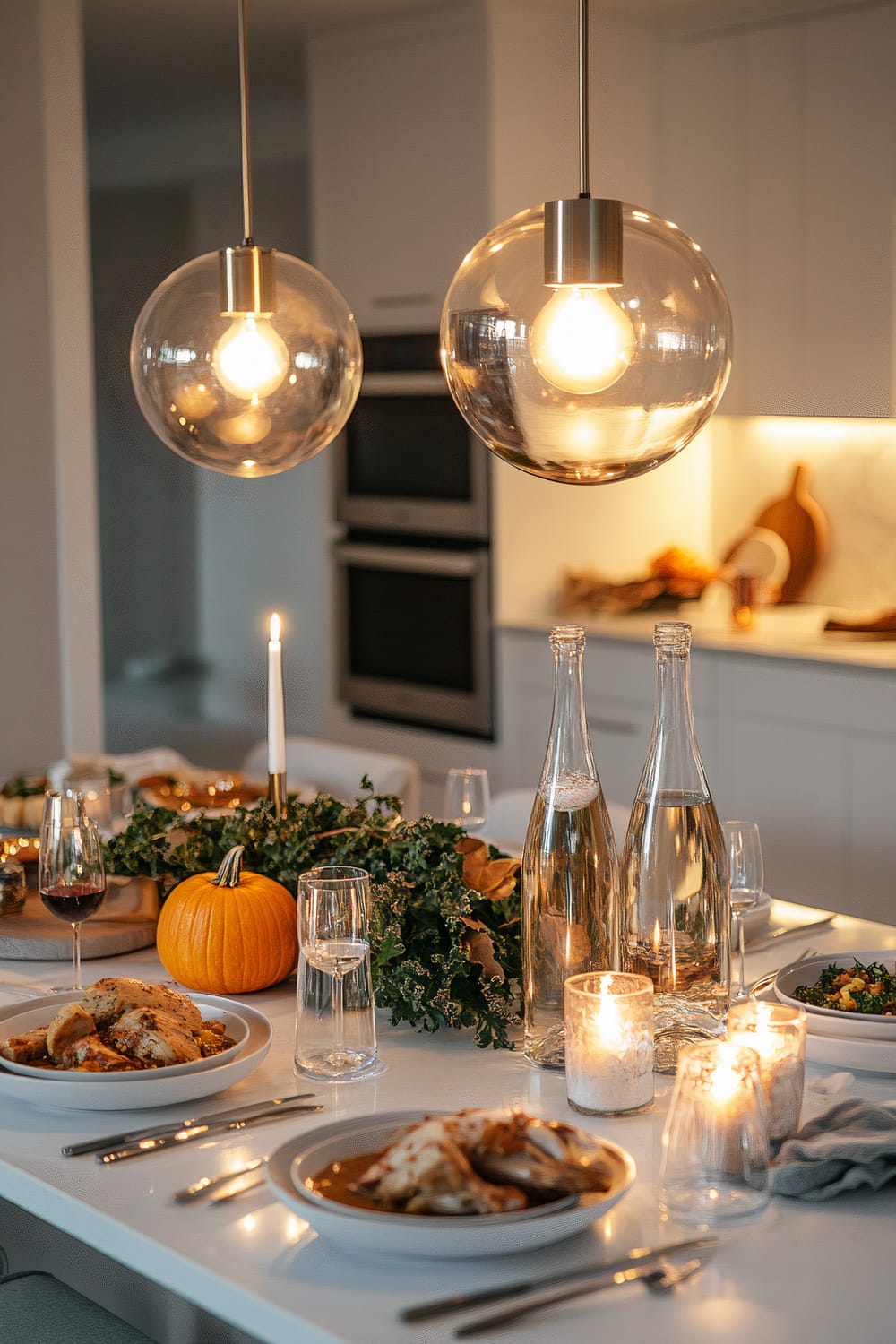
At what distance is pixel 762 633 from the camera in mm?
3797

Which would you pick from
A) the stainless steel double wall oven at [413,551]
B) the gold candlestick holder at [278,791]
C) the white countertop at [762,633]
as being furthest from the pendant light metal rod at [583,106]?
the stainless steel double wall oven at [413,551]

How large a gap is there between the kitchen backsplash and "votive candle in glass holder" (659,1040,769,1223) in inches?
115

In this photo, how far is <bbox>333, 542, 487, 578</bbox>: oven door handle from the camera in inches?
157

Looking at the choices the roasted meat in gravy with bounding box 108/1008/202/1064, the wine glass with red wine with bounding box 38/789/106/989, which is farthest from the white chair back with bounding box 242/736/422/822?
the roasted meat in gravy with bounding box 108/1008/202/1064

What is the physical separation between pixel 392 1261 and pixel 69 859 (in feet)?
2.16

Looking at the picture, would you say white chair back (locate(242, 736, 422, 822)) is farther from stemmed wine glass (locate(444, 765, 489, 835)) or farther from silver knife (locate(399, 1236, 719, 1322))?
silver knife (locate(399, 1236, 719, 1322))

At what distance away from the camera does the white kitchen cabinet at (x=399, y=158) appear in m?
3.83

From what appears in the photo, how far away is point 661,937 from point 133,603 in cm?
510

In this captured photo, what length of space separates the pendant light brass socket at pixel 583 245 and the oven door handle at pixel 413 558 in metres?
2.89

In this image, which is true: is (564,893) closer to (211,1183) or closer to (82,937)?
(211,1183)

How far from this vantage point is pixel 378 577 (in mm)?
4297

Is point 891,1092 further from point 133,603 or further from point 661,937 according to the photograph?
point 133,603

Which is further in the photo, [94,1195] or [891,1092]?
[891,1092]

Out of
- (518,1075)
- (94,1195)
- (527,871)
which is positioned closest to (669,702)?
(527,871)
